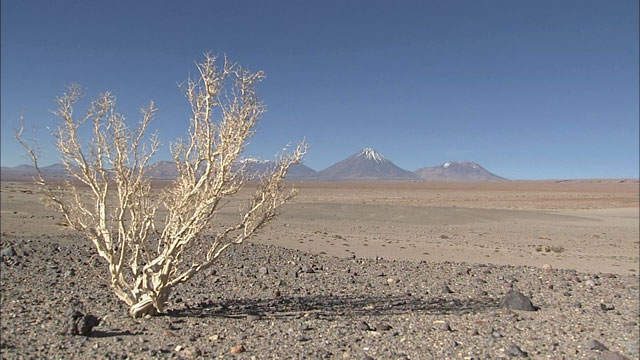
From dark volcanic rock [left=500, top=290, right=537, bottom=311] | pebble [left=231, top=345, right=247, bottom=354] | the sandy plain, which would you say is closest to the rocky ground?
pebble [left=231, top=345, right=247, bottom=354]

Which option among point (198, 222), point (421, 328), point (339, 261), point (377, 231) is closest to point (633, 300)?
point (421, 328)

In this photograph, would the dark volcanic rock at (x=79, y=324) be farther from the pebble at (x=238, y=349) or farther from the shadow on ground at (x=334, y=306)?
the pebble at (x=238, y=349)

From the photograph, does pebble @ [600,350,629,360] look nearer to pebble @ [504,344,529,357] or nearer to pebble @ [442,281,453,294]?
pebble @ [504,344,529,357]

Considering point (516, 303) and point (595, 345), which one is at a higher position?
point (516, 303)

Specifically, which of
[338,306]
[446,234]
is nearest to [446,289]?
[338,306]

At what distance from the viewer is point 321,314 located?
25.4 ft

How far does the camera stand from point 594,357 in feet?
20.9

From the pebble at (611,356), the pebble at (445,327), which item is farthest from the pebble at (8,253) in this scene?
the pebble at (611,356)

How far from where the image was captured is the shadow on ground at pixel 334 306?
766cm

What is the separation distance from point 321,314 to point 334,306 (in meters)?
0.58

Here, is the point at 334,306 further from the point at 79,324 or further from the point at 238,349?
the point at 79,324

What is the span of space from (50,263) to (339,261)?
648 centimetres

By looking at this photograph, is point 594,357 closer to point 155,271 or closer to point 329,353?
point 329,353

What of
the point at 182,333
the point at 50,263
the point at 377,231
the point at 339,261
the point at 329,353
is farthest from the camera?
the point at 377,231
